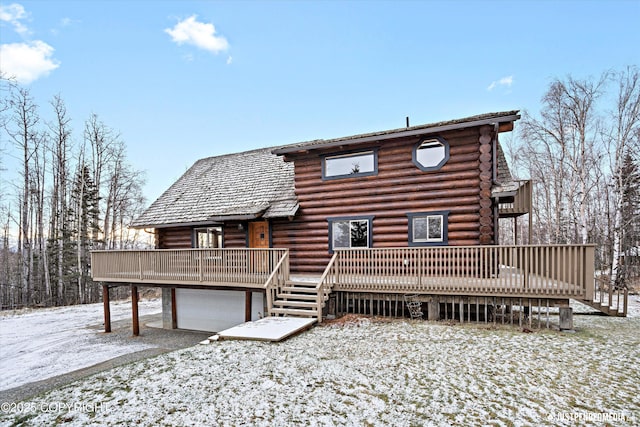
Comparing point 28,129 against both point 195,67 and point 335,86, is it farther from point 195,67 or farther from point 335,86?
point 335,86

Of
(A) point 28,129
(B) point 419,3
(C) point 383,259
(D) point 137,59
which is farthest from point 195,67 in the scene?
(C) point 383,259

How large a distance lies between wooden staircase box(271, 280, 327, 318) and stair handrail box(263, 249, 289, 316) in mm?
130

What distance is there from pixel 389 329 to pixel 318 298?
6.70 feet

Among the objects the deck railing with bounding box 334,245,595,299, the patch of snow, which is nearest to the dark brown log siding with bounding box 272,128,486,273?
the deck railing with bounding box 334,245,595,299

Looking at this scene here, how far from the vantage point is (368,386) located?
4809mm

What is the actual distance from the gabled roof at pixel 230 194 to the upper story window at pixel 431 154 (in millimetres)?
4779

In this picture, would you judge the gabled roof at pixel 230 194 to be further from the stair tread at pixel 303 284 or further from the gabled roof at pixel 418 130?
the stair tread at pixel 303 284

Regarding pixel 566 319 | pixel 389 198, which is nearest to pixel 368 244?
pixel 389 198

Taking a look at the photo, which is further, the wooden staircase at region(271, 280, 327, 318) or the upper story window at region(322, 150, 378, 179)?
the upper story window at region(322, 150, 378, 179)

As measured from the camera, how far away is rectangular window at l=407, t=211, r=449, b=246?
1028 centimetres

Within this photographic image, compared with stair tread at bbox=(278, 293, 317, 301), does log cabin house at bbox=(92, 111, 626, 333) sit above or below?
above

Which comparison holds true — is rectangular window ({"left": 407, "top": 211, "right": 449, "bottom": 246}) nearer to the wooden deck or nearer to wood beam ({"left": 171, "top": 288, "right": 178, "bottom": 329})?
the wooden deck

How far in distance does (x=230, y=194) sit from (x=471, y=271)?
34.6 feet

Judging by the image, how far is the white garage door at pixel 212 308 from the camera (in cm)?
1305
